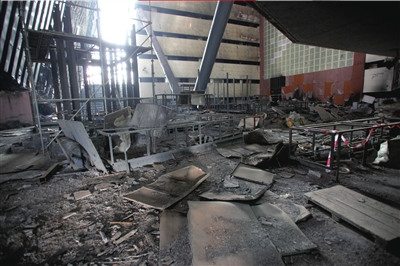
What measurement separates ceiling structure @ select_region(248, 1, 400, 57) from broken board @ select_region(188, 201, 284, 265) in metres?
2.66

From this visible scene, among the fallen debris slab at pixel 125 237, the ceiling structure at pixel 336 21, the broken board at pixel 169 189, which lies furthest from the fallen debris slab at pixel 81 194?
the ceiling structure at pixel 336 21

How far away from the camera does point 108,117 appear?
627 centimetres

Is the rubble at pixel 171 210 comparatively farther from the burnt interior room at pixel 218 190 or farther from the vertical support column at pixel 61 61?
the vertical support column at pixel 61 61

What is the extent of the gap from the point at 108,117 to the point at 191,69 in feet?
52.0

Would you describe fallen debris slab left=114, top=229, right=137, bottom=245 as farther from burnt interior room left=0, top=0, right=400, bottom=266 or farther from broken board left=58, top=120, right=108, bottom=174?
broken board left=58, top=120, right=108, bottom=174

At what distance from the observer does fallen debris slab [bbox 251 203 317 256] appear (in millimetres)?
2256

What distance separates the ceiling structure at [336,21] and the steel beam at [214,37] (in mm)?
8265

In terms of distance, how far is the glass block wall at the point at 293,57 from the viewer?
16.8 meters

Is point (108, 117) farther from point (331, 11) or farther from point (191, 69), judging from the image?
point (191, 69)

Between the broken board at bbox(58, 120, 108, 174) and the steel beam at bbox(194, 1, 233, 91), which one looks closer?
the broken board at bbox(58, 120, 108, 174)

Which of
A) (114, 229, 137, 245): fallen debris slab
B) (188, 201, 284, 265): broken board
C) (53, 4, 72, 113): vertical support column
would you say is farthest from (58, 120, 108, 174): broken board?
(53, 4, 72, 113): vertical support column

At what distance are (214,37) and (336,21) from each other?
33.2 ft

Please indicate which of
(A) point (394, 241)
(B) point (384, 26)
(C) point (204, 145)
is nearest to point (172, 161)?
(C) point (204, 145)

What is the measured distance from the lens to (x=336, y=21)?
2.98 metres
